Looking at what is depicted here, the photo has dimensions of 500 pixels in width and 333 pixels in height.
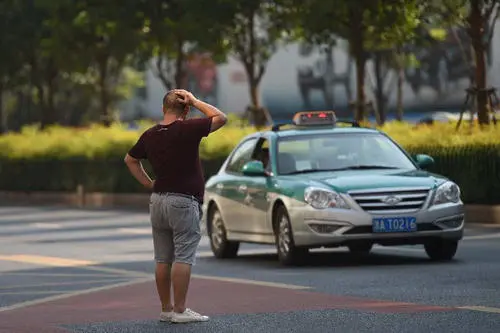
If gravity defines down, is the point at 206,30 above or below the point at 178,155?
A: above

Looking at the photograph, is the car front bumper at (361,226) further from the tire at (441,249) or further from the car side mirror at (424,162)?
the car side mirror at (424,162)

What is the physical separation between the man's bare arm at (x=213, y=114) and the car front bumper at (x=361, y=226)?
17.4 ft

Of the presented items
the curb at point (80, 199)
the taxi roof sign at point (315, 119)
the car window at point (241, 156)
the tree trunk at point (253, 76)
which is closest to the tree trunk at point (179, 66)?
the tree trunk at point (253, 76)

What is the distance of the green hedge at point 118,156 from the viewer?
83.1 ft

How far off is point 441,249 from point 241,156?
10.7ft

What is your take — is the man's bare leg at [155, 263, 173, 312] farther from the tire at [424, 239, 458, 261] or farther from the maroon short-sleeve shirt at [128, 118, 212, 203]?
the tire at [424, 239, 458, 261]

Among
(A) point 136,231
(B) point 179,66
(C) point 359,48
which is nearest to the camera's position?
(A) point 136,231

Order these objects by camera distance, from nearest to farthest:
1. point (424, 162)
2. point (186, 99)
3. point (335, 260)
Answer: point (186, 99) → point (424, 162) → point (335, 260)

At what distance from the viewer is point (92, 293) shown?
15117mm

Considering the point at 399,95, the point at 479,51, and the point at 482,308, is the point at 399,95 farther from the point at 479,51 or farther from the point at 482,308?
the point at 482,308

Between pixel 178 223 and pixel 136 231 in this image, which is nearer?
pixel 178 223

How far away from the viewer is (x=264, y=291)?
1452cm

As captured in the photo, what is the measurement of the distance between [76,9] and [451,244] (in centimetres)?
2550

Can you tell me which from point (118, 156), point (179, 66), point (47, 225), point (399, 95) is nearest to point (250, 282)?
point (47, 225)
